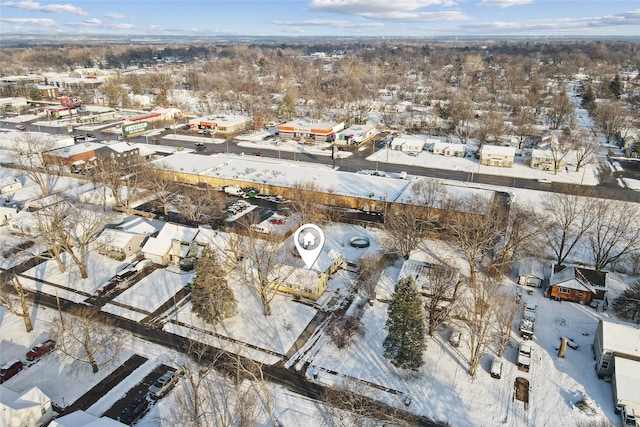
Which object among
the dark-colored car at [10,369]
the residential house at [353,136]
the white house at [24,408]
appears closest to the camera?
the white house at [24,408]

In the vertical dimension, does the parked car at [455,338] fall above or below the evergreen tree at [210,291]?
below

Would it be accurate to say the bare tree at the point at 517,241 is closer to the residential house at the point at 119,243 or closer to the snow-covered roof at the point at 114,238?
the residential house at the point at 119,243

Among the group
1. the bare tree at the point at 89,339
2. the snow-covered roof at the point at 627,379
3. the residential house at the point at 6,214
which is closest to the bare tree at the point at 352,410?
the snow-covered roof at the point at 627,379

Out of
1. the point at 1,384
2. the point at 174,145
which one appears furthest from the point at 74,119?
the point at 1,384

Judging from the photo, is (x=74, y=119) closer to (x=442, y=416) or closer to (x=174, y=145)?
(x=174, y=145)

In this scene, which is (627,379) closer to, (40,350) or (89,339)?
(89,339)

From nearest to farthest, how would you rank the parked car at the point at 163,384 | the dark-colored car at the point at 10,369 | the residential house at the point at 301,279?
the parked car at the point at 163,384
the dark-colored car at the point at 10,369
the residential house at the point at 301,279

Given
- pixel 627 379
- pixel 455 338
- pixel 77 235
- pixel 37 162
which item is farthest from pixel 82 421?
pixel 37 162

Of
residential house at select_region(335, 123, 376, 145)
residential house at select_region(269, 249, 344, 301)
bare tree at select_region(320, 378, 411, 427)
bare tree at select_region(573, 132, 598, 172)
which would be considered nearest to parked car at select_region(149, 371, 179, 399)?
bare tree at select_region(320, 378, 411, 427)
